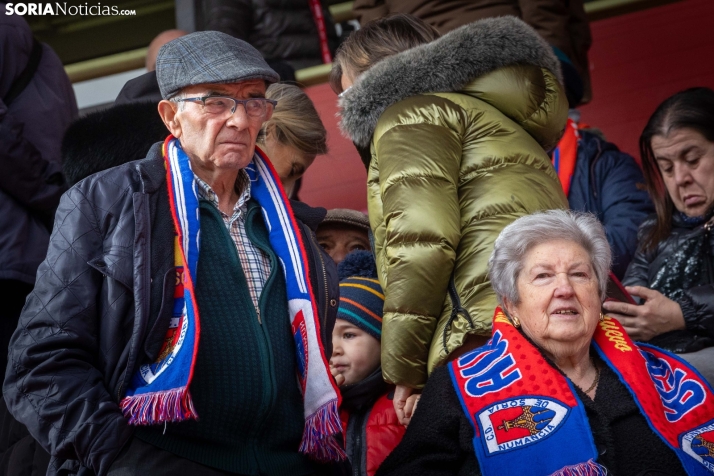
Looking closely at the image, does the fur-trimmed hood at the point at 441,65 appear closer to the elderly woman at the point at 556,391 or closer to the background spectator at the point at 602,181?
the elderly woman at the point at 556,391

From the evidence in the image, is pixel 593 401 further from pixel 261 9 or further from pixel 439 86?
pixel 261 9

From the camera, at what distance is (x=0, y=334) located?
336 cm

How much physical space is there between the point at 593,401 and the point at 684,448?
27cm

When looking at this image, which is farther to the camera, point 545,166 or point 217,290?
point 545,166

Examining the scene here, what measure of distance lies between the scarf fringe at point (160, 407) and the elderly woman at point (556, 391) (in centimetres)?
77

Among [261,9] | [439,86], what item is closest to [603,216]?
[439,86]

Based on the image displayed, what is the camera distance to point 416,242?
114 inches

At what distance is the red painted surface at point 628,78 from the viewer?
5562mm

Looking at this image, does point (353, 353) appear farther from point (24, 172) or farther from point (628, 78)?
point (628, 78)

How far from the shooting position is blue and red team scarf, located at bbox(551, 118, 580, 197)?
440 cm

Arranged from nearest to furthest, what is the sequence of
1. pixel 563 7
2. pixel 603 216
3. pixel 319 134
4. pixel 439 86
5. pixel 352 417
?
pixel 439 86 < pixel 352 417 < pixel 319 134 < pixel 603 216 < pixel 563 7

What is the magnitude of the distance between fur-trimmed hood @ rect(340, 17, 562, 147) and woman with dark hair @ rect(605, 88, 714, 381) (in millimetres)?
800

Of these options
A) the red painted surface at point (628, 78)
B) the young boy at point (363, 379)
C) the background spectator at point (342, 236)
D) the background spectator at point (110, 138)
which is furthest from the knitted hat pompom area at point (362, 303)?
the red painted surface at point (628, 78)
